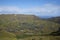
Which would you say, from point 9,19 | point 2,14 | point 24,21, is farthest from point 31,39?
point 2,14

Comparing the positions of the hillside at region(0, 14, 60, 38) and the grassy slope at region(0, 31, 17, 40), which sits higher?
the hillside at region(0, 14, 60, 38)

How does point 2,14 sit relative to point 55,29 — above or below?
above

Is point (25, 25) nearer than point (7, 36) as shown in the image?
No

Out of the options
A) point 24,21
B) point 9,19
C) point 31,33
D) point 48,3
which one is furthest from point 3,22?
point 48,3

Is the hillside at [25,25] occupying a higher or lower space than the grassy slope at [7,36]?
higher

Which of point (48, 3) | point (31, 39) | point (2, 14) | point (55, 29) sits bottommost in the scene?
point (31, 39)

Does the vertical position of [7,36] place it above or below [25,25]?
below

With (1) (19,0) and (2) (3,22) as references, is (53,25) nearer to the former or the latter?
(1) (19,0)
